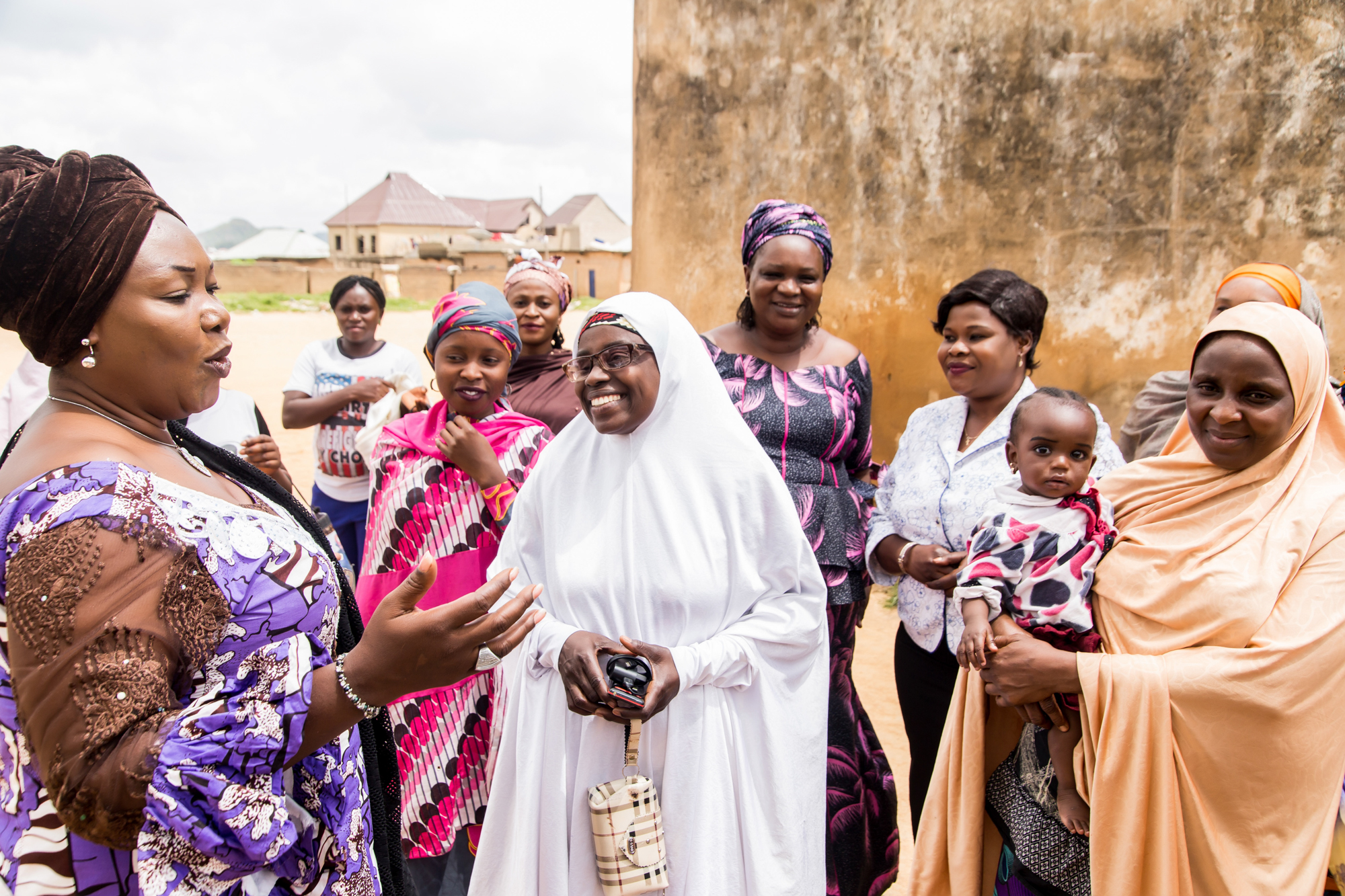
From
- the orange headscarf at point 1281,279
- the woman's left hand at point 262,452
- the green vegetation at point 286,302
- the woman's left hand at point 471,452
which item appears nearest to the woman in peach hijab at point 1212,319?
the orange headscarf at point 1281,279

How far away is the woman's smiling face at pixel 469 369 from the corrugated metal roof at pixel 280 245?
48.2 meters

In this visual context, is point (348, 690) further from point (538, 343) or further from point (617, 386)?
point (538, 343)

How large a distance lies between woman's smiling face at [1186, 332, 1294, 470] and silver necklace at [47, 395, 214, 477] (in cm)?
214

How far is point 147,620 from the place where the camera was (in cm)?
123

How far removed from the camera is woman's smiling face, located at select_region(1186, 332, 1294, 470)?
1.83m

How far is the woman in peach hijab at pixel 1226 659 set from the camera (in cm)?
179

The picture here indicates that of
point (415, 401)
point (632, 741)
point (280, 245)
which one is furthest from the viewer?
point (280, 245)

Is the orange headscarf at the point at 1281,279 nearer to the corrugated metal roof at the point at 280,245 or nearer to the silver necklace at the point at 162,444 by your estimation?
the silver necklace at the point at 162,444

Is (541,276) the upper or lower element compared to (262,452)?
upper

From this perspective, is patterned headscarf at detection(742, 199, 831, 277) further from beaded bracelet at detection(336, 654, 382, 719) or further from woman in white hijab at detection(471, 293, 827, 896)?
beaded bracelet at detection(336, 654, 382, 719)

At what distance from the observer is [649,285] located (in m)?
6.59

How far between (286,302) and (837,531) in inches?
1029

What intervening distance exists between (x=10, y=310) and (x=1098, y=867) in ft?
7.94

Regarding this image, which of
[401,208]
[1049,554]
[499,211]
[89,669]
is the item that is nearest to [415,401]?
[89,669]
